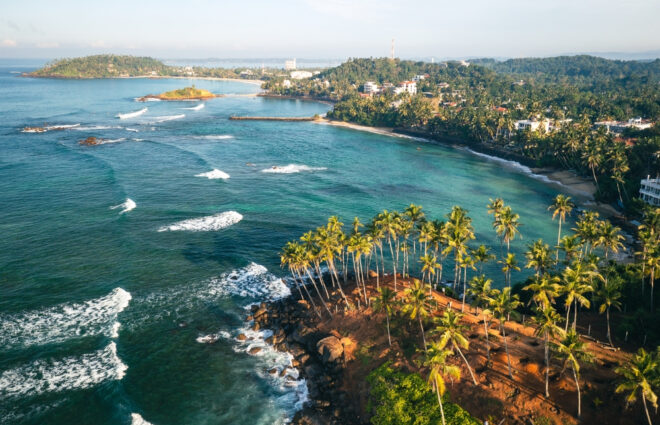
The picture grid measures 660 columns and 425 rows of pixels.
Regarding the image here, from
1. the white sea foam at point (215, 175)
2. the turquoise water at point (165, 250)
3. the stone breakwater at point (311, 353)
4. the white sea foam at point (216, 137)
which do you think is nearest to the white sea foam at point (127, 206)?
the turquoise water at point (165, 250)

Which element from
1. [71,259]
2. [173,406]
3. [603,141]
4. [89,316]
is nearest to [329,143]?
[603,141]

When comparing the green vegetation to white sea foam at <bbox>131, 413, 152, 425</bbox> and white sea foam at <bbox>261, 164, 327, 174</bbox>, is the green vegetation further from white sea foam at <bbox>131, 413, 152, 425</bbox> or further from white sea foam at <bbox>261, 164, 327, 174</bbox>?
white sea foam at <bbox>261, 164, 327, 174</bbox>

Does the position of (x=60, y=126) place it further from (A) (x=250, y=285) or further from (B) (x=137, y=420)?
(B) (x=137, y=420)

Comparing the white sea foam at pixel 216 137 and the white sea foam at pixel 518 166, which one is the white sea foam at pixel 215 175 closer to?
the white sea foam at pixel 216 137

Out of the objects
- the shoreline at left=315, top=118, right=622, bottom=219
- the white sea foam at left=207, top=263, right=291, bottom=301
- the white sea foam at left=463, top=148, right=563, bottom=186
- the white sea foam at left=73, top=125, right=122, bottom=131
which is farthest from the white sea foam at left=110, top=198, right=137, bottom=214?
the white sea foam at left=463, top=148, right=563, bottom=186

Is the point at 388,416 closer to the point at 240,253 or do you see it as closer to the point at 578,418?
the point at 578,418

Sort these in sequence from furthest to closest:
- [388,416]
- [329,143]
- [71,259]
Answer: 1. [329,143]
2. [71,259]
3. [388,416]
